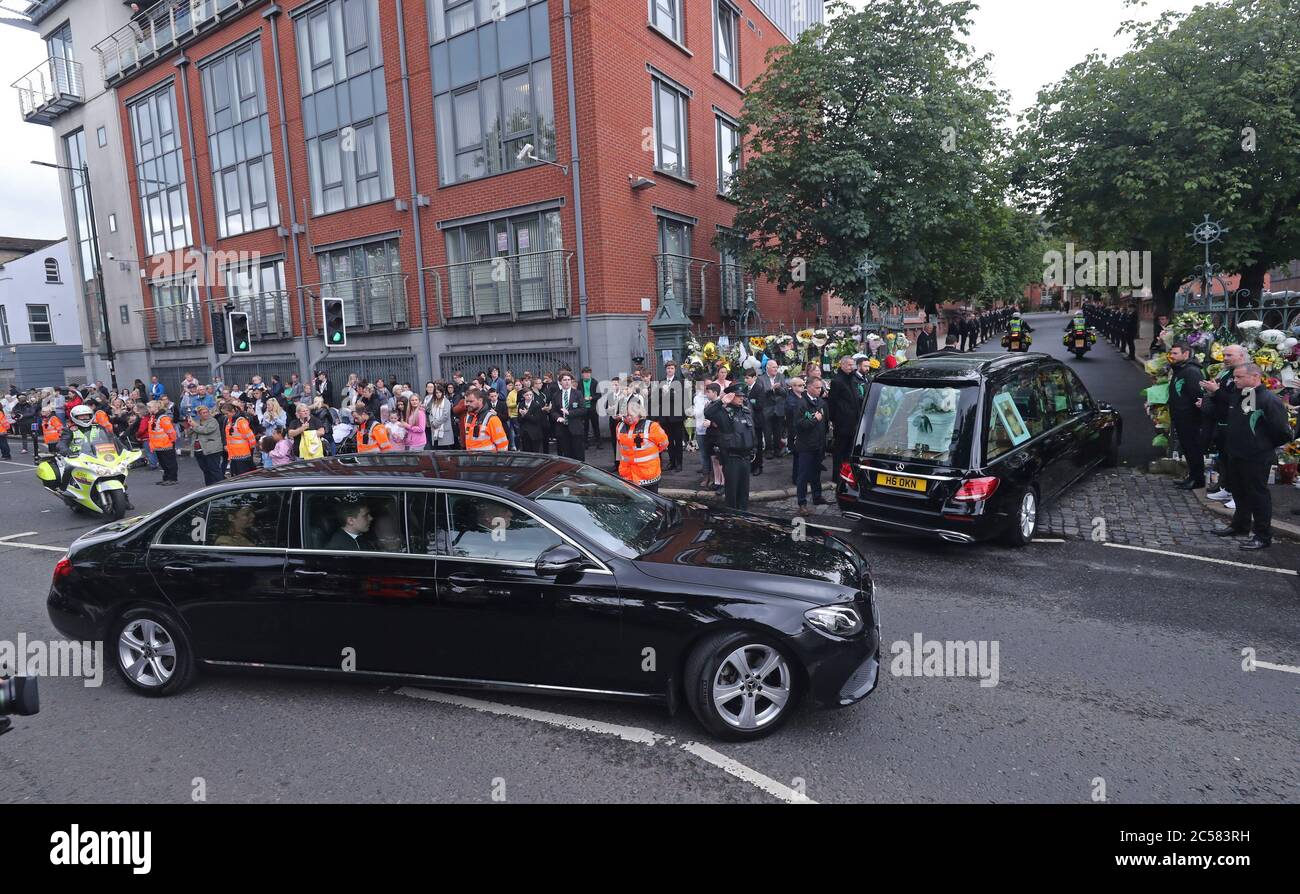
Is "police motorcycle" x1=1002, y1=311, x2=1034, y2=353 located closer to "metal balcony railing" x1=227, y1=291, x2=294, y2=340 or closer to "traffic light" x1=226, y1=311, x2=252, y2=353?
"metal balcony railing" x1=227, y1=291, x2=294, y2=340

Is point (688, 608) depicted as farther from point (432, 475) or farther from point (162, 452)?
point (162, 452)

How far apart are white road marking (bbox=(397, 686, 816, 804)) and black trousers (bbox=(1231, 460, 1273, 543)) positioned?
20.7 ft

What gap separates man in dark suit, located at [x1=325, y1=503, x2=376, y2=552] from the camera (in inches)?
181

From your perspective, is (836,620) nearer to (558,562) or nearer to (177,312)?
(558,562)

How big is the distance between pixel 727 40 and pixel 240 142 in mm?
15794

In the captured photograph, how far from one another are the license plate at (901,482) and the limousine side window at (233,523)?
5.72m

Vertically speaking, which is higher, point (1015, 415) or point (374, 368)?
point (374, 368)

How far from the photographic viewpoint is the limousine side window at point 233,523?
15.7 ft

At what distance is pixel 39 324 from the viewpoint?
144 ft

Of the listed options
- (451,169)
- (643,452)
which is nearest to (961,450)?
(643,452)

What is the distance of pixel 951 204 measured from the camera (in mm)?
17203

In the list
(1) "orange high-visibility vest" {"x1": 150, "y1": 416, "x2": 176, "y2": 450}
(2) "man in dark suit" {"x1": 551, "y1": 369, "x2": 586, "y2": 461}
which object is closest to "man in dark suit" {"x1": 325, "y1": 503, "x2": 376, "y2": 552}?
(2) "man in dark suit" {"x1": 551, "y1": 369, "x2": 586, "y2": 461}

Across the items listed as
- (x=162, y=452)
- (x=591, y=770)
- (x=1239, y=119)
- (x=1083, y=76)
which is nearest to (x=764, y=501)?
(x=591, y=770)

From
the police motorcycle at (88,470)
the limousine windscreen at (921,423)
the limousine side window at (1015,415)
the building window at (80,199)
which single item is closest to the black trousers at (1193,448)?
the limousine side window at (1015,415)
